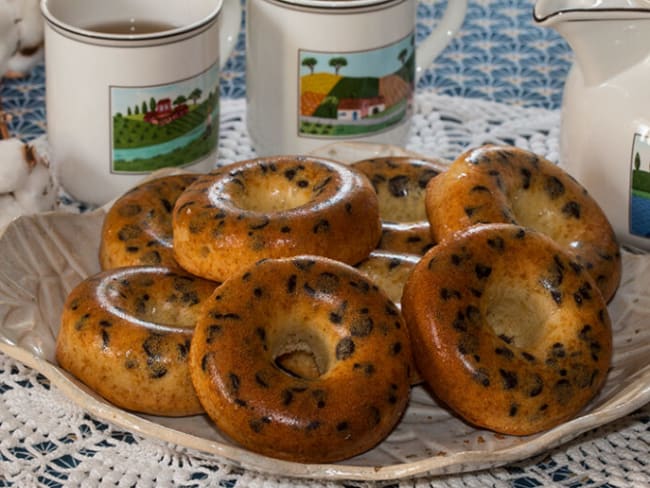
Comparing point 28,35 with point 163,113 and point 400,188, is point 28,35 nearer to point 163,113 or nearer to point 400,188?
point 163,113

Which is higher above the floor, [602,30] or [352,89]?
[602,30]

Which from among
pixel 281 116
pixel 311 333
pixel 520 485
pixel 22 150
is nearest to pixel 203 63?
pixel 281 116

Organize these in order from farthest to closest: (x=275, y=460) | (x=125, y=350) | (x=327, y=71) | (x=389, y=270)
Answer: (x=327, y=71)
(x=389, y=270)
(x=125, y=350)
(x=275, y=460)

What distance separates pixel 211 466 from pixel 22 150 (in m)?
0.47

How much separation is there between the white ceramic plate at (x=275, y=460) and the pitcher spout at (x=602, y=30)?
0.22 m

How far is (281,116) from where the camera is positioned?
1.54m

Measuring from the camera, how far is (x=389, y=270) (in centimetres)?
123

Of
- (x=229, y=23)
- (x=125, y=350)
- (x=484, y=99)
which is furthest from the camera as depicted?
(x=484, y=99)

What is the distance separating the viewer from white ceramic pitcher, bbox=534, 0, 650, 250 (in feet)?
4.38

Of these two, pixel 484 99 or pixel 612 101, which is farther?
pixel 484 99

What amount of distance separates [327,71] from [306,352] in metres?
0.49

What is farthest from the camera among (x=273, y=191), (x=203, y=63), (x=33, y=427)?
(x=203, y=63)

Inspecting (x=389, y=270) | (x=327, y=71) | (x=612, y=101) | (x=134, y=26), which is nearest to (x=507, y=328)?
(x=389, y=270)

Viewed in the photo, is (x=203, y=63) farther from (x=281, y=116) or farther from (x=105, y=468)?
(x=105, y=468)
